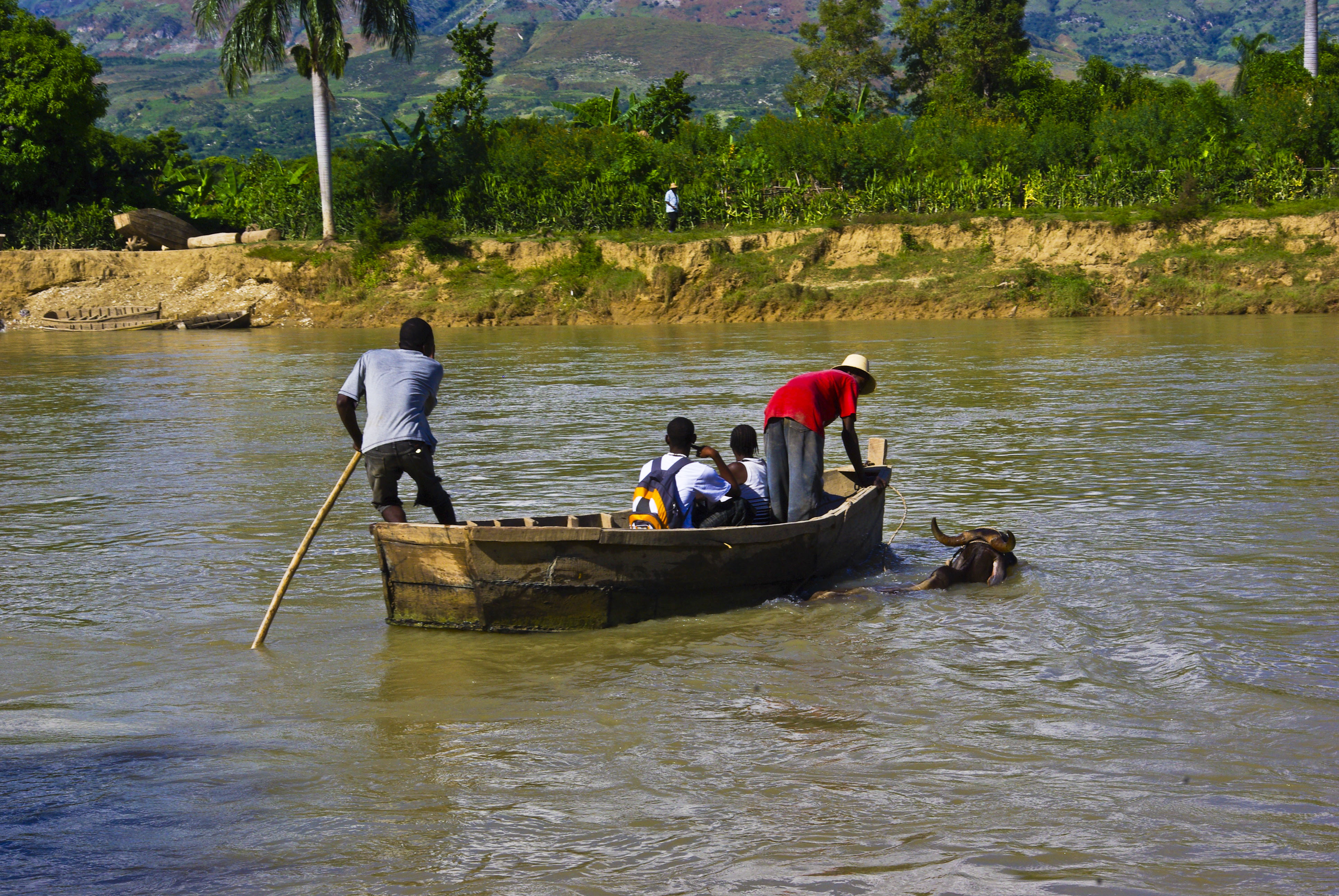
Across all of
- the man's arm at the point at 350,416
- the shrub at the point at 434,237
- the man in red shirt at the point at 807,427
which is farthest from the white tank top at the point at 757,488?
the shrub at the point at 434,237

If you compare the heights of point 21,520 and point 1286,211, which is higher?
point 1286,211

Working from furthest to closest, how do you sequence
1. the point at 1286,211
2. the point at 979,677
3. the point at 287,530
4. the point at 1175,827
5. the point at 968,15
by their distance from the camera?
the point at 968,15 < the point at 1286,211 < the point at 287,530 < the point at 979,677 < the point at 1175,827

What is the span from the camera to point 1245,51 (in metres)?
50.3

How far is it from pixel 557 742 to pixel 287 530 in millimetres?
5091

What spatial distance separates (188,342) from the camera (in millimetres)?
31281

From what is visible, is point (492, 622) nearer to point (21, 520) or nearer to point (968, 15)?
point (21, 520)

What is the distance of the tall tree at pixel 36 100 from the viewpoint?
3878 centimetres

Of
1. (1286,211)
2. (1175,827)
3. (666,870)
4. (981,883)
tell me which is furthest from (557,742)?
(1286,211)

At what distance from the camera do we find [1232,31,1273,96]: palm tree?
47.6 metres

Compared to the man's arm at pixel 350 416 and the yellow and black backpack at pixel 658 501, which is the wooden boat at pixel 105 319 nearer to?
the man's arm at pixel 350 416

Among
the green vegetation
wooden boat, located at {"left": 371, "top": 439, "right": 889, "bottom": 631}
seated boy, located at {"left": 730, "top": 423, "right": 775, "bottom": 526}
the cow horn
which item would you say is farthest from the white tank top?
the green vegetation

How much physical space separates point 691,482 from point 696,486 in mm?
44

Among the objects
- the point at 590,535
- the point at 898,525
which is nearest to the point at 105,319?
the point at 898,525

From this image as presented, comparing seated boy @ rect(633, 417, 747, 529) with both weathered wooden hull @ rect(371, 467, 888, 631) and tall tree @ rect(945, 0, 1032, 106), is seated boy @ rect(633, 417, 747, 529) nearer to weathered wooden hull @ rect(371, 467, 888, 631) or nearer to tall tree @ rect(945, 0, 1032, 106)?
weathered wooden hull @ rect(371, 467, 888, 631)
